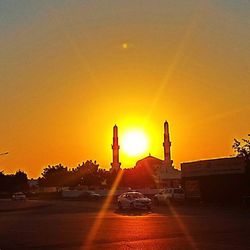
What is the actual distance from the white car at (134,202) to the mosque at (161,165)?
2326 inches

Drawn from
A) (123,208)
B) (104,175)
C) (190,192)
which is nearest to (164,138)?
(104,175)

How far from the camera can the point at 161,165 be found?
137 metres

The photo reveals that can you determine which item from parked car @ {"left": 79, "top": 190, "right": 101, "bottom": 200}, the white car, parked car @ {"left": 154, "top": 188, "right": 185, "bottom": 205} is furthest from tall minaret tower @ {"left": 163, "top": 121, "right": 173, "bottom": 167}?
the white car

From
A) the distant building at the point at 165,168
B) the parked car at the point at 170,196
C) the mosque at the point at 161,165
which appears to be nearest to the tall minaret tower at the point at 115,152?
the mosque at the point at 161,165

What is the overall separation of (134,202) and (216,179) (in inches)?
527

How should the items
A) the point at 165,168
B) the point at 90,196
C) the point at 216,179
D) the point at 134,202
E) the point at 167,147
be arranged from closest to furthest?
1. the point at 134,202
2. the point at 216,179
3. the point at 90,196
4. the point at 165,168
5. the point at 167,147

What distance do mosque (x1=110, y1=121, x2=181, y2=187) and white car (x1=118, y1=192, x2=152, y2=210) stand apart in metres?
59.1

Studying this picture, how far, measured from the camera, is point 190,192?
200 ft

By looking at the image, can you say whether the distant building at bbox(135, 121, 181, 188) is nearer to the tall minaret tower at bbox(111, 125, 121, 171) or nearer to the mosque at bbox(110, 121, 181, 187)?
the mosque at bbox(110, 121, 181, 187)

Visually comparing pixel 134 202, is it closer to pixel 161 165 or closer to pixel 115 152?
pixel 161 165

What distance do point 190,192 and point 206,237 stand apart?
1596 inches

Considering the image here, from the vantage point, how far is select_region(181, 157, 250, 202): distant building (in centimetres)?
5553

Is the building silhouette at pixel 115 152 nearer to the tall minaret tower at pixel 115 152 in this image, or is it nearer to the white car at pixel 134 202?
the tall minaret tower at pixel 115 152

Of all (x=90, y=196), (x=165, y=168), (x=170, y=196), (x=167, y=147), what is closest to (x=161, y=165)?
(x=167, y=147)
